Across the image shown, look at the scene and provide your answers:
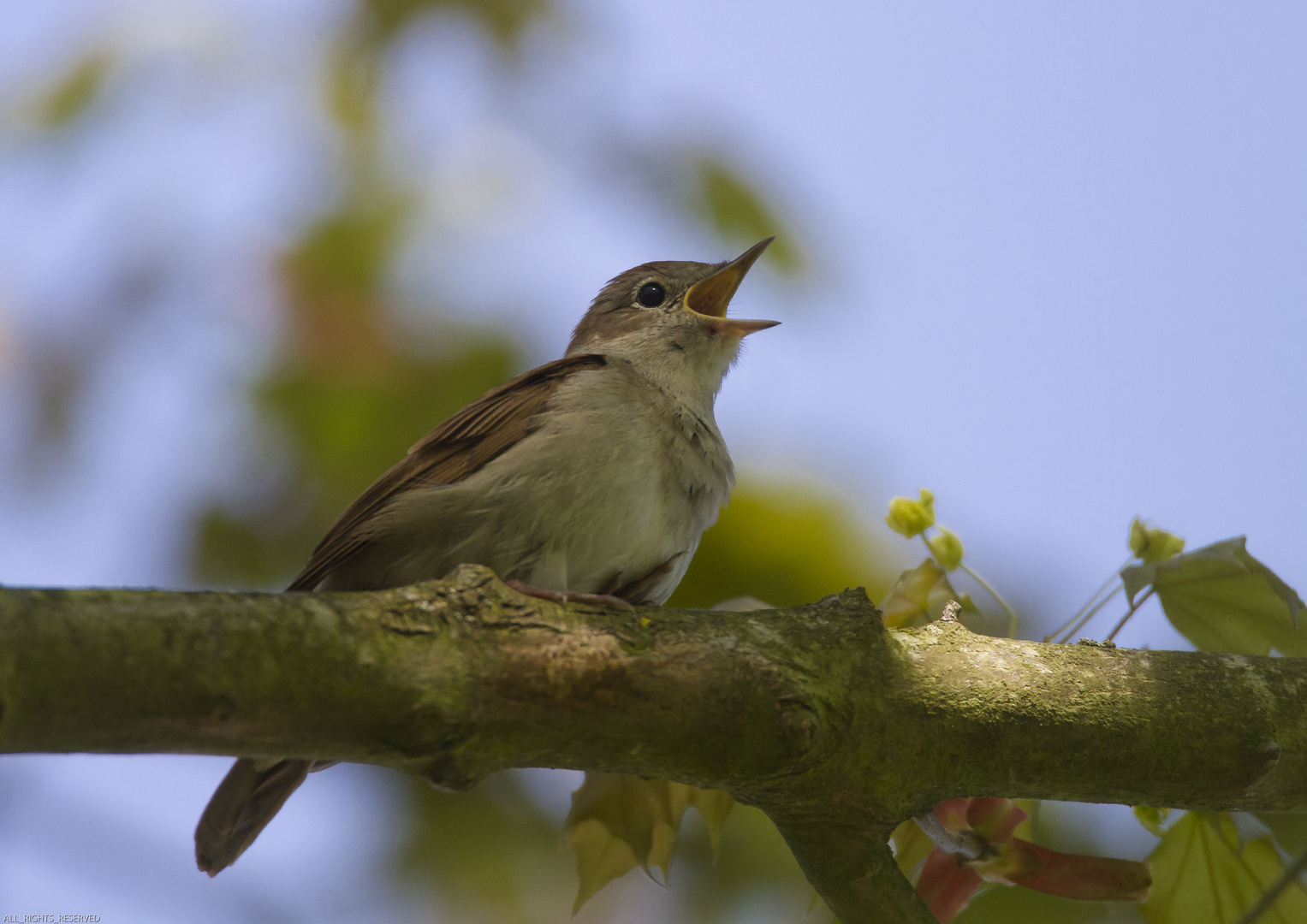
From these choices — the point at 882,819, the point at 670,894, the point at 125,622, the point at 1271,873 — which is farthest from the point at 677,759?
the point at 670,894

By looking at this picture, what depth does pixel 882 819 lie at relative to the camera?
2559 millimetres

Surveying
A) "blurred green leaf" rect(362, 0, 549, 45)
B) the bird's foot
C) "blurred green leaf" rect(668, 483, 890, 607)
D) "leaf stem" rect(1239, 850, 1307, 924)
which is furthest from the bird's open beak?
"leaf stem" rect(1239, 850, 1307, 924)

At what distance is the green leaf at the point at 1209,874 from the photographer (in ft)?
8.94

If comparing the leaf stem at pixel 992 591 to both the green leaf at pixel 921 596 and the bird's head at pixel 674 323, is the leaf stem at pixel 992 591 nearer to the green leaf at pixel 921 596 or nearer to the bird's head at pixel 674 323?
the green leaf at pixel 921 596

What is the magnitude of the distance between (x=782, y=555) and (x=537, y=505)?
158 cm

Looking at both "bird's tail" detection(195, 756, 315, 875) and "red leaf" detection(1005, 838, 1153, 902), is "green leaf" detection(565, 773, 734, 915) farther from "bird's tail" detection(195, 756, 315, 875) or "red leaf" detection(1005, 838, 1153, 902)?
"bird's tail" detection(195, 756, 315, 875)

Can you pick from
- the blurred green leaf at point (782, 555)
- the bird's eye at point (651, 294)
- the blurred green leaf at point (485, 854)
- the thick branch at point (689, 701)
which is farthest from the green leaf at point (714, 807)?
the bird's eye at point (651, 294)

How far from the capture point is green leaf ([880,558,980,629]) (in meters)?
3.05

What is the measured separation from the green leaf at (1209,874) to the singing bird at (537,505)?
1723mm

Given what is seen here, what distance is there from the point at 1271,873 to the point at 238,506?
425 cm

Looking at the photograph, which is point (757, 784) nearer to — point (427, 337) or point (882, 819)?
point (882, 819)

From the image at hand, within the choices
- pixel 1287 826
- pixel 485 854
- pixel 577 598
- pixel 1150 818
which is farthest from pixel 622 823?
pixel 485 854

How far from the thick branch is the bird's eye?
9.43ft

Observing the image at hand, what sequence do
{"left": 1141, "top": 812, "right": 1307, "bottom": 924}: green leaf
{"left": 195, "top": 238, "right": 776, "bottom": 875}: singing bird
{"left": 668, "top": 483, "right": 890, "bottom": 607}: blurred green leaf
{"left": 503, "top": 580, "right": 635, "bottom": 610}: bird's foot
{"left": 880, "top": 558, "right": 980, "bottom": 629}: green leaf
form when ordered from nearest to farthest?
1. {"left": 503, "top": 580, "right": 635, "bottom": 610}: bird's foot
2. {"left": 1141, "top": 812, "right": 1307, "bottom": 924}: green leaf
3. {"left": 880, "top": 558, "right": 980, "bottom": 629}: green leaf
4. {"left": 195, "top": 238, "right": 776, "bottom": 875}: singing bird
5. {"left": 668, "top": 483, "right": 890, "bottom": 607}: blurred green leaf
